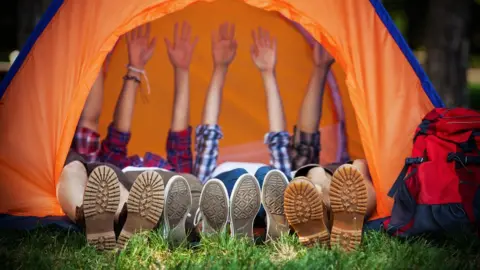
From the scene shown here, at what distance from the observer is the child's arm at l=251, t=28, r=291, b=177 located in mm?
4090

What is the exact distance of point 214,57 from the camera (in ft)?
14.2

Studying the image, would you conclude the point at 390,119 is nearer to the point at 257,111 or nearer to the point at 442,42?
the point at 257,111

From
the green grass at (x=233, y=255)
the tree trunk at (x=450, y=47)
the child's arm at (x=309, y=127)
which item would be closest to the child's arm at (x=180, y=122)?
the child's arm at (x=309, y=127)

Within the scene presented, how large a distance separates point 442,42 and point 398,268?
411cm

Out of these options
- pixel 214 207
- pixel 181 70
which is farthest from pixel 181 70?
pixel 214 207

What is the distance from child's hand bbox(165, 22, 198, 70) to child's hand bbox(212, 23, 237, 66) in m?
0.13

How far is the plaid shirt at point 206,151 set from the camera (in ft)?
13.2

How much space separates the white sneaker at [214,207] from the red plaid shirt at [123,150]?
3.33 feet

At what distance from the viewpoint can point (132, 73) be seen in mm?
4277

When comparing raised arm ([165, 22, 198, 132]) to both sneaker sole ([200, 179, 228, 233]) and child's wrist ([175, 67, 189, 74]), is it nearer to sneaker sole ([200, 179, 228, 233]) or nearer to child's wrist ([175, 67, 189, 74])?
child's wrist ([175, 67, 189, 74])

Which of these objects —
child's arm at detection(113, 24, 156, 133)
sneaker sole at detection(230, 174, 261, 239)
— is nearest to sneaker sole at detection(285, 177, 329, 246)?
sneaker sole at detection(230, 174, 261, 239)

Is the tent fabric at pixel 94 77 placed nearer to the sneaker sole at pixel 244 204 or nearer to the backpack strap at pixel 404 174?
the backpack strap at pixel 404 174

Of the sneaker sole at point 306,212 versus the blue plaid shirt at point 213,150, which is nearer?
the sneaker sole at point 306,212

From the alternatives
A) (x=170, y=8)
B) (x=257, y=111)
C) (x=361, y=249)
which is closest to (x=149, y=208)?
(x=361, y=249)
